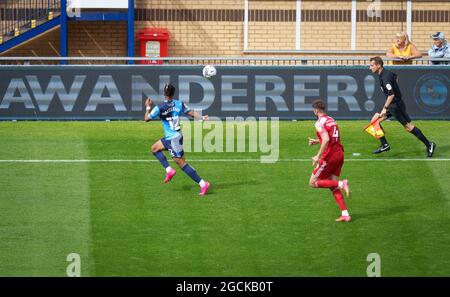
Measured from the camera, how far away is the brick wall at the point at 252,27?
3119cm

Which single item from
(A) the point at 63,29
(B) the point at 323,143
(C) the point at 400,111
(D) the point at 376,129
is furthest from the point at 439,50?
(A) the point at 63,29

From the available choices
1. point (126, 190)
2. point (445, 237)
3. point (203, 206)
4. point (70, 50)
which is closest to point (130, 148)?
point (126, 190)

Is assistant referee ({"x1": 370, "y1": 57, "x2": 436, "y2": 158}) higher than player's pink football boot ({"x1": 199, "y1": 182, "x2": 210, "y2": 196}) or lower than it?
higher

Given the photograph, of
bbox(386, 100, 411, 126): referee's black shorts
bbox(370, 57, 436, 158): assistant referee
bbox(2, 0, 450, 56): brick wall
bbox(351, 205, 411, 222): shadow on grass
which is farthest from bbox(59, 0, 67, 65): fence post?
bbox(351, 205, 411, 222): shadow on grass

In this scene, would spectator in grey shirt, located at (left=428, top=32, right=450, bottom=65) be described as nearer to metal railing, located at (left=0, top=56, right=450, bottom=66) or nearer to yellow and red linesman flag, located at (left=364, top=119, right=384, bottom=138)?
metal railing, located at (left=0, top=56, right=450, bottom=66)

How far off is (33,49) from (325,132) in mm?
18373

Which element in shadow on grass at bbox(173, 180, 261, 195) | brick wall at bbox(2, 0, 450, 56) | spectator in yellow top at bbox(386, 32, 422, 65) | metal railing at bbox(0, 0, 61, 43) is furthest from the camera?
brick wall at bbox(2, 0, 450, 56)

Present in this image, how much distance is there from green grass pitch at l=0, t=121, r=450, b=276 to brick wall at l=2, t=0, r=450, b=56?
9933mm

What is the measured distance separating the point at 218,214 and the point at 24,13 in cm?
1703

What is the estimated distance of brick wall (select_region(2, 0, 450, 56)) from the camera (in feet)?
102

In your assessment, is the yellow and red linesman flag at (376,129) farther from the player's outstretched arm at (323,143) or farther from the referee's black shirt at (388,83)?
the player's outstretched arm at (323,143)

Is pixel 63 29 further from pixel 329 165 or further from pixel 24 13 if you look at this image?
pixel 329 165

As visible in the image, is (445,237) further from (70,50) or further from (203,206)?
(70,50)

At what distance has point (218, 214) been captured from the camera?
15.4 meters
